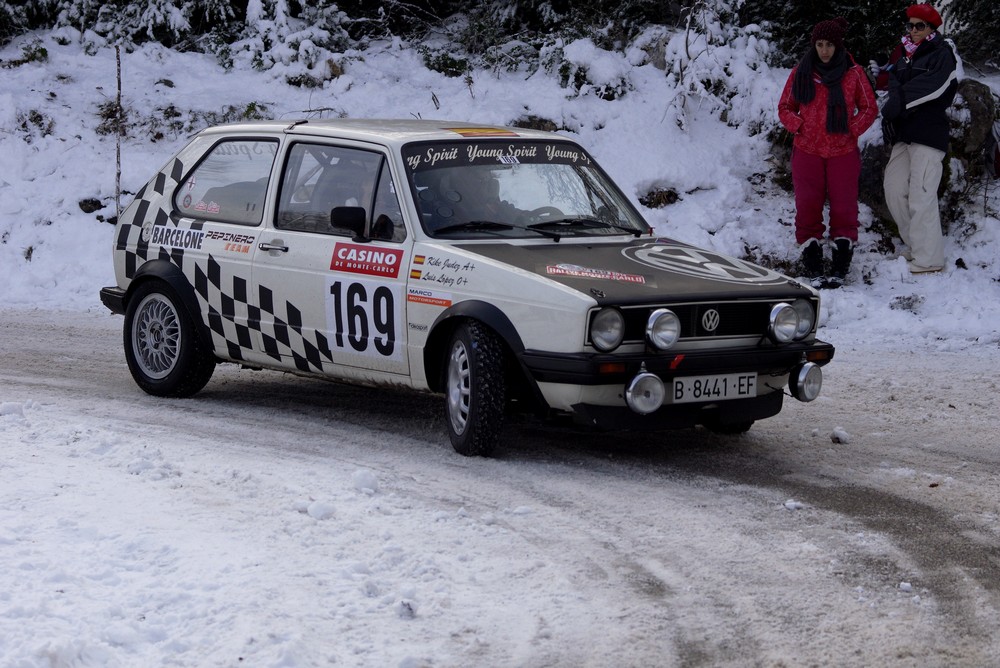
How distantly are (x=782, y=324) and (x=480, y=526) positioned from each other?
6.74ft

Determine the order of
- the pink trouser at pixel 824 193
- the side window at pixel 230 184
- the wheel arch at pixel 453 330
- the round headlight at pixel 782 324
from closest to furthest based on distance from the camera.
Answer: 1. the wheel arch at pixel 453 330
2. the round headlight at pixel 782 324
3. the side window at pixel 230 184
4. the pink trouser at pixel 824 193

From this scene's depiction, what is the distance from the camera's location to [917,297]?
1141 cm

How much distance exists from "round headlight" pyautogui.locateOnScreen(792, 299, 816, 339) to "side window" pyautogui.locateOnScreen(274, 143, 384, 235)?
7.66 feet

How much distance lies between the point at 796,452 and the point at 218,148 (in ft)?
12.9

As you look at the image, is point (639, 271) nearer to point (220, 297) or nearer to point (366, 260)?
point (366, 260)

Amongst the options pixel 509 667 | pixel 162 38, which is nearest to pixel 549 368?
pixel 509 667

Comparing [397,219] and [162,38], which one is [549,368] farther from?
[162,38]

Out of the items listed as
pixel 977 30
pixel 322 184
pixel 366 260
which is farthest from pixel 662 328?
pixel 977 30

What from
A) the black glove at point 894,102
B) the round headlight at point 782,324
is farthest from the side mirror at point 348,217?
the black glove at point 894,102

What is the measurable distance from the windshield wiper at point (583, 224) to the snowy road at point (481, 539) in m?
1.16

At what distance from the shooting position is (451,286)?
21.9 ft

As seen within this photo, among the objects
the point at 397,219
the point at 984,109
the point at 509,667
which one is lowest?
the point at 509,667

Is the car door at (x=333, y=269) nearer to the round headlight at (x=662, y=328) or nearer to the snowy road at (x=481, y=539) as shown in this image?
the snowy road at (x=481, y=539)

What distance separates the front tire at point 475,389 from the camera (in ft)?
21.2
